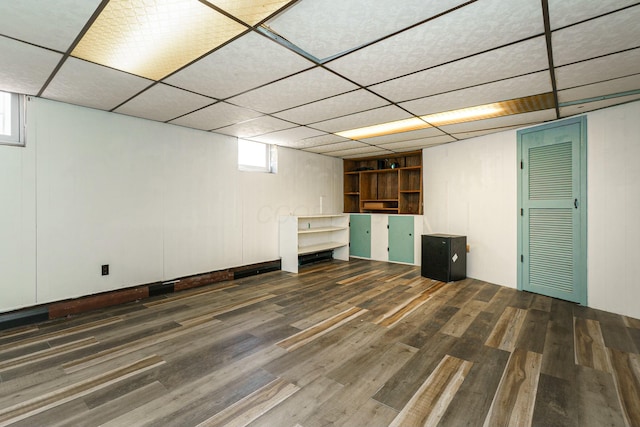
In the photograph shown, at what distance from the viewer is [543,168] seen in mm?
4109

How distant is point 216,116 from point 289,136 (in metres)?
1.39

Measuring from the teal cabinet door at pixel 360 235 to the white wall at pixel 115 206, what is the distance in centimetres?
236

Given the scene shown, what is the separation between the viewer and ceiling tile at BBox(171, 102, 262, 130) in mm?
3521

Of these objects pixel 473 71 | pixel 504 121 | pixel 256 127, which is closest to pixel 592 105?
pixel 504 121

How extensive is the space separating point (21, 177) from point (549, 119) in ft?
20.9

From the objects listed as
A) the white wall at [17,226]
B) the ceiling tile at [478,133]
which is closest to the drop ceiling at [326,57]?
the ceiling tile at [478,133]

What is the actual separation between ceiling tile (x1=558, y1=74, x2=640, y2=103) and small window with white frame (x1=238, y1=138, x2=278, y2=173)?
435 cm

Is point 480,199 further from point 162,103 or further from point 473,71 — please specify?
point 162,103

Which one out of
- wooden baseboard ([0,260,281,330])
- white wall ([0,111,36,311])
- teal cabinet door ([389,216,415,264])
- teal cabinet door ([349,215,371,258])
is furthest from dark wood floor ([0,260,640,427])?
teal cabinet door ([349,215,371,258])

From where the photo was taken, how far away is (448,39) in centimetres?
203

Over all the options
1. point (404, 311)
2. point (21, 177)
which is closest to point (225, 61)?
point (21, 177)

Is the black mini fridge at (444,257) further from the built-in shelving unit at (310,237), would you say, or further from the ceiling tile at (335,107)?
the ceiling tile at (335,107)

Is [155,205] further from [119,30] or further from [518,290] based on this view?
[518,290]

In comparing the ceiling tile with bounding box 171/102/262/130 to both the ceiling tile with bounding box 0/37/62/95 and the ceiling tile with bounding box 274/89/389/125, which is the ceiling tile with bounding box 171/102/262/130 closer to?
the ceiling tile with bounding box 274/89/389/125
